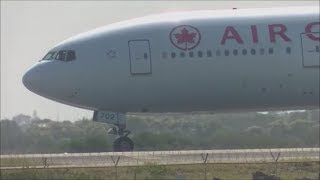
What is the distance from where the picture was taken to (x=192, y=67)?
28.6 meters

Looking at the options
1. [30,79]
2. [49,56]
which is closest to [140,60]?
[49,56]

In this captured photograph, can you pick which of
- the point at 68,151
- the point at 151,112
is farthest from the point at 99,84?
the point at 68,151

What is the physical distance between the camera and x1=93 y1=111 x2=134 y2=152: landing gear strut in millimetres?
28578

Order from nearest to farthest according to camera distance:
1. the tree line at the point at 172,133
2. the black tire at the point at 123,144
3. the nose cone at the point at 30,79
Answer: the black tire at the point at 123,144 < the nose cone at the point at 30,79 < the tree line at the point at 172,133

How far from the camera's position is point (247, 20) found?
94.9ft

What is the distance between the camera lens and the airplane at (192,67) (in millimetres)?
28578

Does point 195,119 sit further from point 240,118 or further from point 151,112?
A: point 151,112

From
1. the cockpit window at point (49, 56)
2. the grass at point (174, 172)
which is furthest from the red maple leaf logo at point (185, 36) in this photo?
the grass at point (174, 172)

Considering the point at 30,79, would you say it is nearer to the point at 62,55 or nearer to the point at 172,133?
the point at 62,55

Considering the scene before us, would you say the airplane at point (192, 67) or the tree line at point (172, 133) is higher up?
the airplane at point (192, 67)

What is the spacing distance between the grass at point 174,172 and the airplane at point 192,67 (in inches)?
240

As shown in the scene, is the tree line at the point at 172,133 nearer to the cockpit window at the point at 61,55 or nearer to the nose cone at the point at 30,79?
the nose cone at the point at 30,79

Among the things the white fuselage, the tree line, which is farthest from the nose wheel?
the tree line

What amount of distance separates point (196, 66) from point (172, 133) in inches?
295
